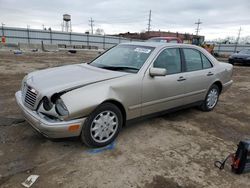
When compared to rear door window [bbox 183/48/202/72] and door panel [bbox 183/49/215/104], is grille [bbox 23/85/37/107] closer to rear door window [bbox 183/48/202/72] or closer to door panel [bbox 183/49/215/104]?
door panel [bbox 183/49/215/104]

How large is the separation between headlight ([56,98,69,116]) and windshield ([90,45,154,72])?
1151 millimetres

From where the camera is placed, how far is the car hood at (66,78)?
2793 mm

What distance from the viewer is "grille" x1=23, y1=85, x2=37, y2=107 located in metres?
2.89

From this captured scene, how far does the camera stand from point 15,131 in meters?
3.47

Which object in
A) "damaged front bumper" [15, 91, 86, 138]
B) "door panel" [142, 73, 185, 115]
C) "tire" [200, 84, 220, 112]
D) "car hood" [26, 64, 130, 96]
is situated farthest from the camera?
"tire" [200, 84, 220, 112]

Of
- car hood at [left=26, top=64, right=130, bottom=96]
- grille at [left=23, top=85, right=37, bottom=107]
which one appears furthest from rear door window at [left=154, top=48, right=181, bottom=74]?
grille at [left=23, top=85, right=37, bottom=107]

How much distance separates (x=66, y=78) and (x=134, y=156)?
1.49 meters

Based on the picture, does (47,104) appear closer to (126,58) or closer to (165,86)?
(126,58)

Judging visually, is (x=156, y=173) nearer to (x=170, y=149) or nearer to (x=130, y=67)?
(x=170, y=149)

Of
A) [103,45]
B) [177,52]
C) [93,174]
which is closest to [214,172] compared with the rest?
[93,174]

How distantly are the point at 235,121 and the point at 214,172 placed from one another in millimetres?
2205

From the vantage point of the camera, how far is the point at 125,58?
374cm

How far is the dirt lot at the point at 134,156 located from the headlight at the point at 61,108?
2.11ft

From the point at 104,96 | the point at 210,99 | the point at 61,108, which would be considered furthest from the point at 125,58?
the point at 210,99
